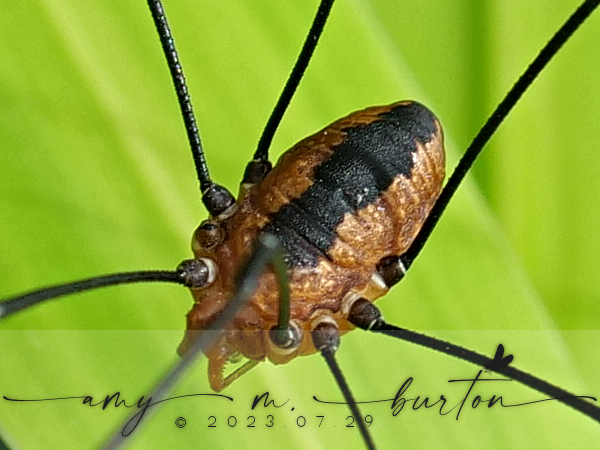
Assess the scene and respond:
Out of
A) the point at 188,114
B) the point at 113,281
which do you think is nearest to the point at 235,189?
the point at 188,114

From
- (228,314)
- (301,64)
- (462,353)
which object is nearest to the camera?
(228,314)

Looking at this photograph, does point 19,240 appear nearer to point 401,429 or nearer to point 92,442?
point 92,442

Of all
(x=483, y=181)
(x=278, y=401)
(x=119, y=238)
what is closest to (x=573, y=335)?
(x=483, y=181)

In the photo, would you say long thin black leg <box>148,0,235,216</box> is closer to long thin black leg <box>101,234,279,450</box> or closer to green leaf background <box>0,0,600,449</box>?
green leaf background <box>0,0,600,449</box>

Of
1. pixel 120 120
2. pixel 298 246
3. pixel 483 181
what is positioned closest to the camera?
pixel 298 246

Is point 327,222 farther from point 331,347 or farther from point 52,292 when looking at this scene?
point 52,292

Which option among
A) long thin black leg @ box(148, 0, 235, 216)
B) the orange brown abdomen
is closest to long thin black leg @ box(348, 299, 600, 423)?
the orange brown abdomen
